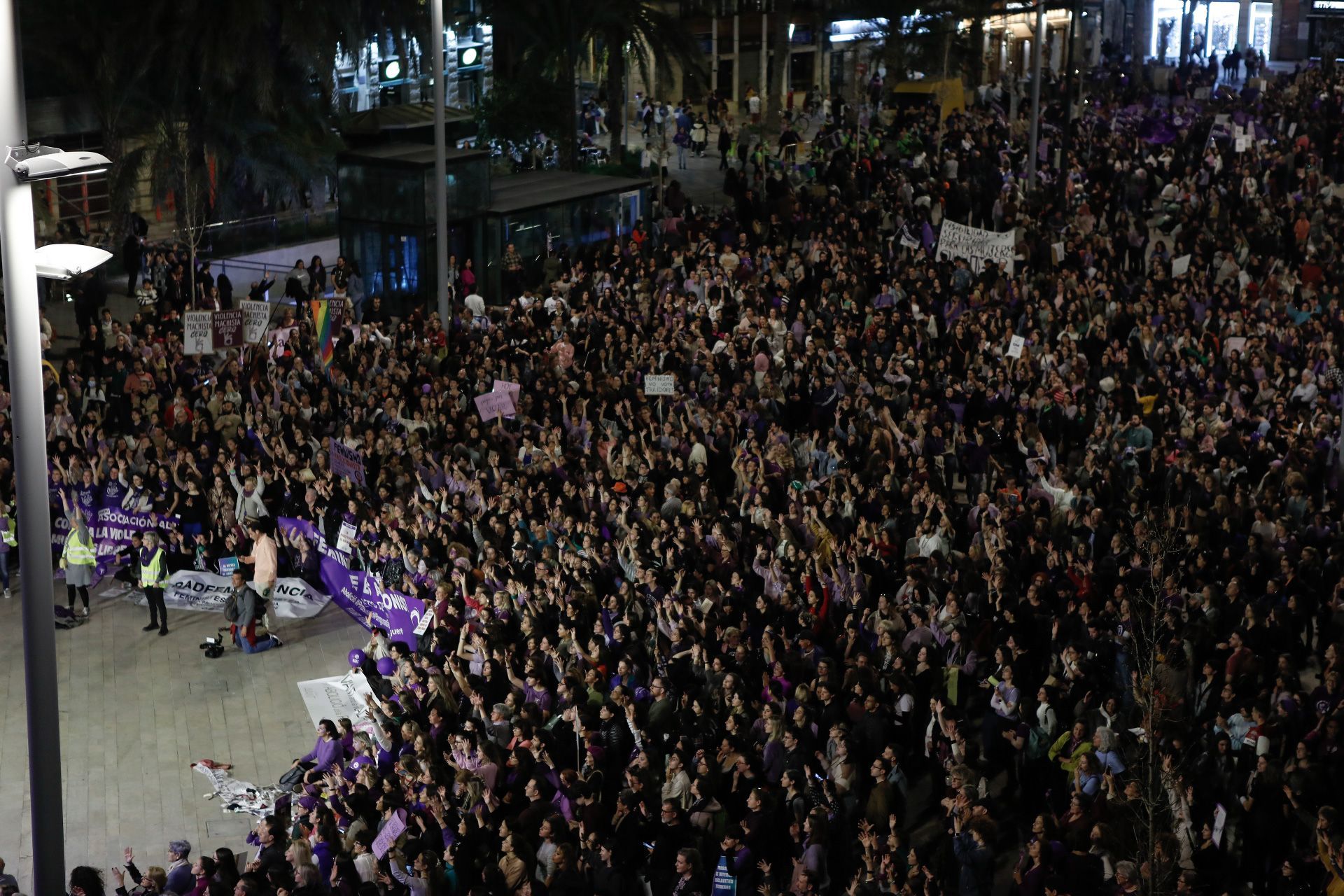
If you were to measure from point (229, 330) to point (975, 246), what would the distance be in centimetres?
1187

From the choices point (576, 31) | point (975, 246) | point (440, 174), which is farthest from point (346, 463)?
point (576, 31)

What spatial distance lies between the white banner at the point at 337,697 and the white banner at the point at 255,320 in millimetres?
8485

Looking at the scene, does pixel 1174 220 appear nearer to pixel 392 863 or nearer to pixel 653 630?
pixel 653 630

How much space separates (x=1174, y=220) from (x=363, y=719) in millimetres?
24050

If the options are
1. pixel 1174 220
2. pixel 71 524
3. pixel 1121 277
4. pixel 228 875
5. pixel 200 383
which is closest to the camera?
pixel 228 875

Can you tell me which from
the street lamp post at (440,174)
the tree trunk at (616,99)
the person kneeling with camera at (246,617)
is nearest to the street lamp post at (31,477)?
the person kneeling with camera at (246,617)

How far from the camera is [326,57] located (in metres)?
35.3

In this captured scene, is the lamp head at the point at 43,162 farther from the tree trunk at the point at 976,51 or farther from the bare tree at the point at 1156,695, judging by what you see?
the tree trunk at the point at 976,51

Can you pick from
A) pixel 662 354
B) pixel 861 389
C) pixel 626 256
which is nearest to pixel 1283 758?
pixel 861 389

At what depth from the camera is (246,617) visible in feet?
59.6

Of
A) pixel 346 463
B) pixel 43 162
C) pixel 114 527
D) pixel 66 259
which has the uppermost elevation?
pixel 43 162

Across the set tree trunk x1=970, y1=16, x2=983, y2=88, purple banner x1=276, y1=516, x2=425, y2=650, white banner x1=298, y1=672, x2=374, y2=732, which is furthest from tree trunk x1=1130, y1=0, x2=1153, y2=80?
white banner x1=298, y1=672, x2=374, y2=732

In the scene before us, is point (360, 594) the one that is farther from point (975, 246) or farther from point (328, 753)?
point (975, 246)

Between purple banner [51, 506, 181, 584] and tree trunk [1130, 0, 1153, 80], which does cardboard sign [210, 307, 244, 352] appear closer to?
purple banner [51, 506, 181, 584]
